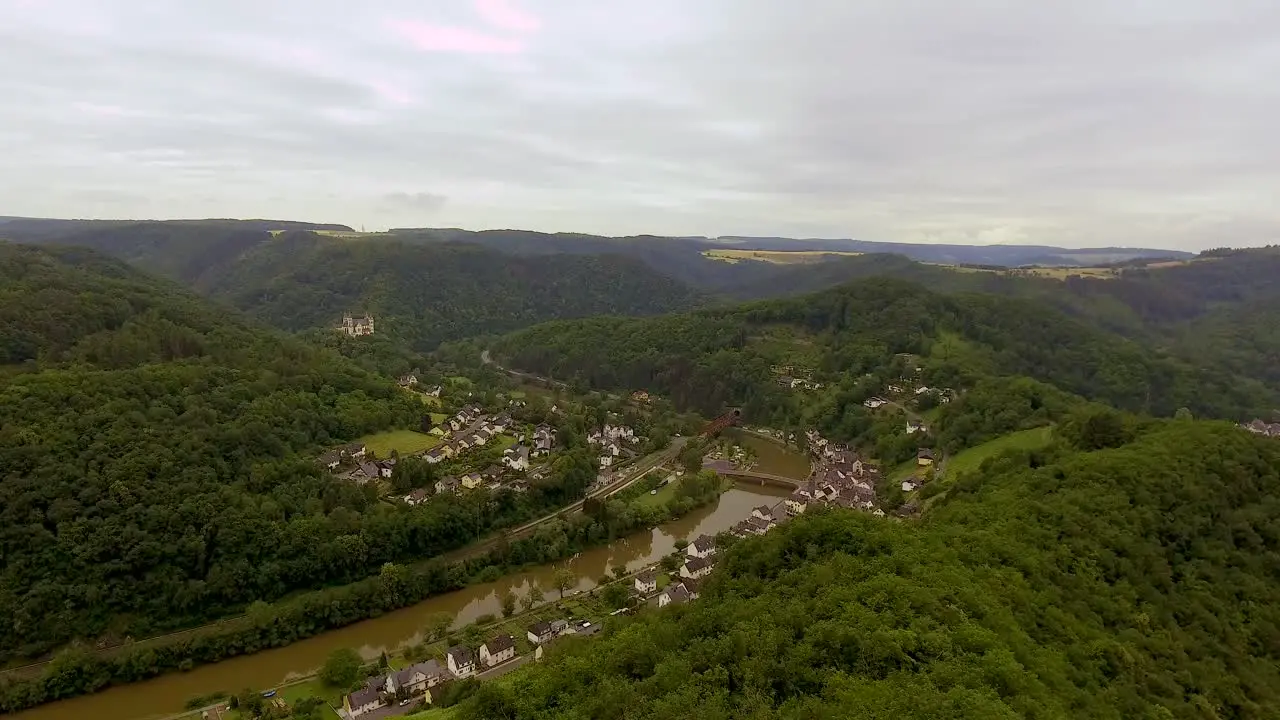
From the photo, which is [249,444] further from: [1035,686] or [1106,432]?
[1106,432]

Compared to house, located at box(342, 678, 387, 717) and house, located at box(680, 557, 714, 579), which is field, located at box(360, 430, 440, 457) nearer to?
house, located at box(680, 557, 714, 579)

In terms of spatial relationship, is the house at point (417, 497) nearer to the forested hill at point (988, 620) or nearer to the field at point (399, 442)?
the field at point (399, 442)

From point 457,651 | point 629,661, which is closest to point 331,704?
point 457,651

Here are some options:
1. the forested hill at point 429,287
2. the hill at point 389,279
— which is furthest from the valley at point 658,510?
the hill at point 389,279

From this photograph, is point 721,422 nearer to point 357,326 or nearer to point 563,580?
point 563,580

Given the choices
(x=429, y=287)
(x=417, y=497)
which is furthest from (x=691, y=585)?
(x=429, y=287)

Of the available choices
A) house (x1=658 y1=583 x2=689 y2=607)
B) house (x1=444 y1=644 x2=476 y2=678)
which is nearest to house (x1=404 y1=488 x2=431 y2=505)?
house (x1=444 y1=644 x2=476 y2=678)
